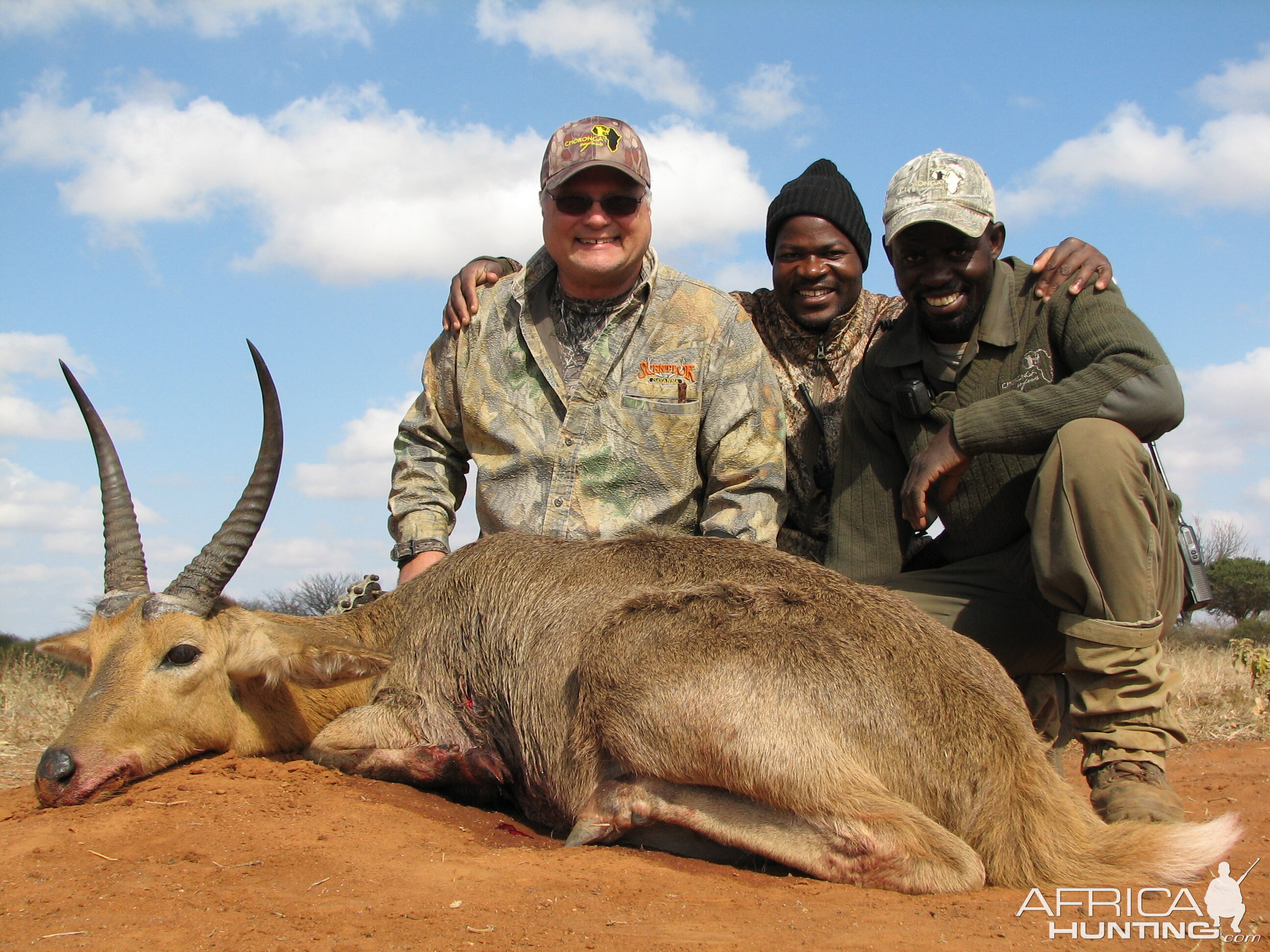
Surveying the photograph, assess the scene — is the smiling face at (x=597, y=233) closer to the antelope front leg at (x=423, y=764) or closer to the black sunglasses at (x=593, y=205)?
the black sunglasses at (x=593, y=205)

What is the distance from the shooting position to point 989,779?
3496 mm

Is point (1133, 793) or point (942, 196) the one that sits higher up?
point (942, 196)

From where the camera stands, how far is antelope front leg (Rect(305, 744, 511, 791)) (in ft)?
15.1

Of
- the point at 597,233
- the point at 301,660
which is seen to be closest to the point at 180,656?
the point at 301,660

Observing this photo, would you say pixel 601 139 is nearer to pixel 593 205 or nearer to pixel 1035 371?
pixel 593 205

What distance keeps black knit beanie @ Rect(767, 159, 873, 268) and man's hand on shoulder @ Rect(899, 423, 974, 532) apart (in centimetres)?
203

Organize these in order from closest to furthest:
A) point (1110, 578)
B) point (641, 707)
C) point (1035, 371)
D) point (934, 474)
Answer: point (641, 707) < point (1110, 578) < point (934, 474) < point (1035, 371)

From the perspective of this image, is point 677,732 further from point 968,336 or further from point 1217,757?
point 1217,757

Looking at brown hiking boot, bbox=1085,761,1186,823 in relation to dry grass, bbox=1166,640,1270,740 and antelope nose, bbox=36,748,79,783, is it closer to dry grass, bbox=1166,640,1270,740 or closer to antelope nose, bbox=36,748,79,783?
dry grass, bbox=1166,640,1270,740

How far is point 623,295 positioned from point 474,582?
212 cm

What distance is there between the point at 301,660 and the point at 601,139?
128 inches

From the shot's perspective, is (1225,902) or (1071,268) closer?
(1225,902)

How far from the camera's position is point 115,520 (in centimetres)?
478
